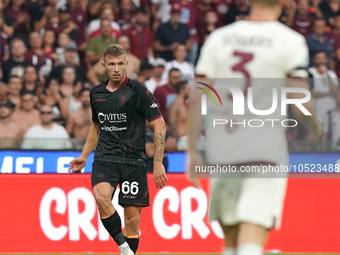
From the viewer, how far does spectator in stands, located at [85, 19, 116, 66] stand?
1179 cm

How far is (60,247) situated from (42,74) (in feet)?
14.4

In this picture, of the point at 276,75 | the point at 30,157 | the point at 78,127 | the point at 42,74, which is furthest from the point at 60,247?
the point at 276,75

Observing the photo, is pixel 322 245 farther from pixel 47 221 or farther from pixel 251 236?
pixel 251 236

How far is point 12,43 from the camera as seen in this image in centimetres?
1155

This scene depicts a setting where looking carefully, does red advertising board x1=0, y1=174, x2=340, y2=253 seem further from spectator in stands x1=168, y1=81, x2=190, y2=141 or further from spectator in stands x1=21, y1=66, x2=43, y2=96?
spectator in stands x1=21, y1=66, x2=43, y2=96

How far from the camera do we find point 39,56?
1177 cm

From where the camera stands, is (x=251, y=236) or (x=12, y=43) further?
(x=12, y=43)

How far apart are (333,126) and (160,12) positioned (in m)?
5.59

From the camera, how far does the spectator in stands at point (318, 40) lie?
12477mm

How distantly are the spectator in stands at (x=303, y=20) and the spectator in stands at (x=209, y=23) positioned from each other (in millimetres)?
1745

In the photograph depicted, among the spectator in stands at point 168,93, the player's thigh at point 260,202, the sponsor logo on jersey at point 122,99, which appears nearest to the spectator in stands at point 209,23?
the spectator in stands at point 168,93

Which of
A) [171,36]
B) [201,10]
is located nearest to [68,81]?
[171,36]

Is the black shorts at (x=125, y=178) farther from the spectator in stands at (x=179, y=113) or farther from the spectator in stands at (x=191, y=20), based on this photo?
the spectator in stands at (x=191, y=20)

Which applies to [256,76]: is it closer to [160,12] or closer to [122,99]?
[122,99]
